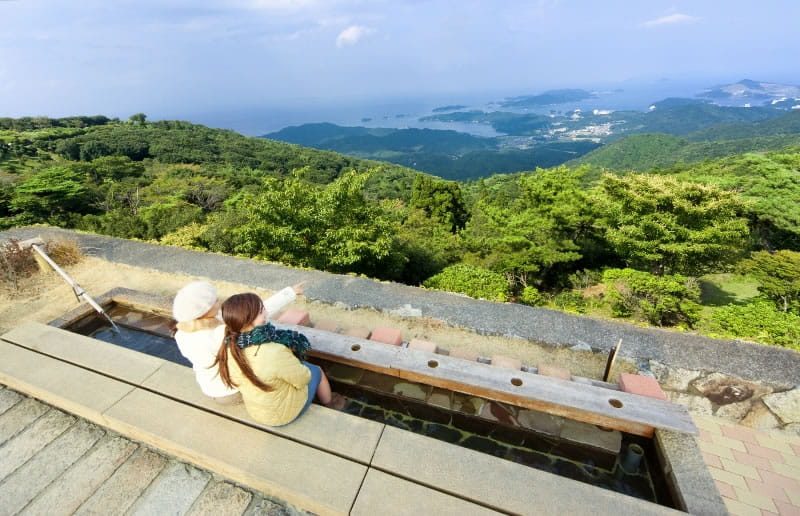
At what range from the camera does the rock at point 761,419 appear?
9.40 feet

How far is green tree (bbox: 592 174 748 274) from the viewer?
9.27 m

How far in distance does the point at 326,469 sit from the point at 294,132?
7770 inches

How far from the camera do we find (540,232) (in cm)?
1337

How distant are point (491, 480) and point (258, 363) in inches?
49.5

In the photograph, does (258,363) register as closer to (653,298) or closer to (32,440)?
(32,440)

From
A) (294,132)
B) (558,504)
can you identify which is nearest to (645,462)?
(558,504)

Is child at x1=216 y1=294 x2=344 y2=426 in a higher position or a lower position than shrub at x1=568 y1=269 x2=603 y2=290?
higher

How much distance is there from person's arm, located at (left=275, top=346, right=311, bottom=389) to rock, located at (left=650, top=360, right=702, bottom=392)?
9.40 feet

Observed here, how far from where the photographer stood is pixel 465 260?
44.7 feet

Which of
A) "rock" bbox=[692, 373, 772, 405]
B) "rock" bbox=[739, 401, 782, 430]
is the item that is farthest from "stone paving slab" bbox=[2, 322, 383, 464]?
"rock" bbox=[739, 401, 782, 430]

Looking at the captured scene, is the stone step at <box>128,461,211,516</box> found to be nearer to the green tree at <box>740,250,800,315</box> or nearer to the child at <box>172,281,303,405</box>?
the child at <box>172,281,303,405</box>

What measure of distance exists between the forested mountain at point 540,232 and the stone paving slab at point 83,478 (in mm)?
5220

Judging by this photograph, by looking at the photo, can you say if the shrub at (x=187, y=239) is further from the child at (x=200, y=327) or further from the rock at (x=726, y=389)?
the rock at (x=726, y=389)

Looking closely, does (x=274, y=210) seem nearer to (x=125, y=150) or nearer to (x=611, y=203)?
(x=611, y=203)
